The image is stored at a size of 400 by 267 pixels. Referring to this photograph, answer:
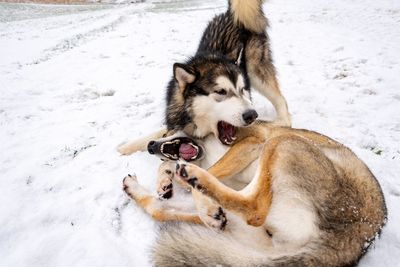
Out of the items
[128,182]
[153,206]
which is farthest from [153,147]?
[153,206]

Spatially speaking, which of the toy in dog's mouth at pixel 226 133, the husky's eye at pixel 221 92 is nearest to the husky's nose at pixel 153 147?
the toy in dog's mouth at pixel 226 133

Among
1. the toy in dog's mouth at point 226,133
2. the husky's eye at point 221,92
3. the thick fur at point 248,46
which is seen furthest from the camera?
the thick fur at point 248,46

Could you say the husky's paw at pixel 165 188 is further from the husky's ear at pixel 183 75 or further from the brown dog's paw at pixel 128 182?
the husky's ear at pixel 183 75

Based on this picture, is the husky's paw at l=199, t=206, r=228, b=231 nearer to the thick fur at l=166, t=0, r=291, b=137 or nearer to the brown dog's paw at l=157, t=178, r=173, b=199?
the brown dog's paw at l=157, t=178, r=173, b=199

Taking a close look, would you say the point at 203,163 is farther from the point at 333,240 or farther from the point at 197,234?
the point at 333,240

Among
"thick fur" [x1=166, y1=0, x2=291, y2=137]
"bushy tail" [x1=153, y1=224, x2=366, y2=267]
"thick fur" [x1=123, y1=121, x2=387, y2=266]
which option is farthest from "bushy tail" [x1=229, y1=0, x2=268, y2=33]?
"bushy tail" [x1=153, y1=224, x2=366, y2=267]

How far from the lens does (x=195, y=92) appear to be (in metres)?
3.56

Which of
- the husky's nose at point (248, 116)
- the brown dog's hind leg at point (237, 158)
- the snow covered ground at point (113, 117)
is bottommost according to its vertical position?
the snow covered ground at point (113, 117)

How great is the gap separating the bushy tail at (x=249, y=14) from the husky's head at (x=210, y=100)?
1396 millimetres

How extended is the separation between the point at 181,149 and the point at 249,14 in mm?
2532

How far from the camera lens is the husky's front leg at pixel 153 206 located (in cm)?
268

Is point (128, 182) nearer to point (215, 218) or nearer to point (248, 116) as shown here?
point (215, 218)

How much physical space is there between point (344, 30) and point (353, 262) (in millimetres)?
9435

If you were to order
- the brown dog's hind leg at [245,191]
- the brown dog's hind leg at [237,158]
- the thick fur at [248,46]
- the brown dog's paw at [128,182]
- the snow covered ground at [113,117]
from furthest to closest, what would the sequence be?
1. the thick fur at [248,46]
2. the brown dog's paw at [128,182]
3. the brown dog's hind leg at [237,158]
4. the snow covered ground at [113,117]
5. the brown dog's hind leg at [245,191]
